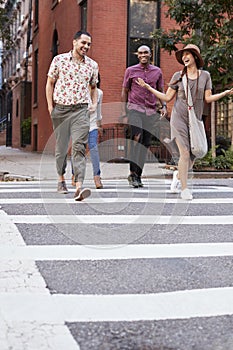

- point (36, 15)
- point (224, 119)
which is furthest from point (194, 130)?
point (36, 15)

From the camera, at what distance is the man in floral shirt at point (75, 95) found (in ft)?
22.4

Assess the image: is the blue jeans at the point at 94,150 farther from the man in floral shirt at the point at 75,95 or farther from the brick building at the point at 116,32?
the brick building at the point at 116,32

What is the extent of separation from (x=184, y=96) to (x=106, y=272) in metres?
4.06

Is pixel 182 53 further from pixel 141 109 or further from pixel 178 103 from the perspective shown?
pixel 141 109

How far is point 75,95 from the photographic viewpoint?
6969 mm

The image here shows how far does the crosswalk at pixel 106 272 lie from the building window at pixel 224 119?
14435 millimetres

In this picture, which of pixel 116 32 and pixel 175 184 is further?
pixel 116 32

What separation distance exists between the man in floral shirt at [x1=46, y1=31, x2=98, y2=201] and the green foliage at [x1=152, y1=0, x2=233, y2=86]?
6493 mm

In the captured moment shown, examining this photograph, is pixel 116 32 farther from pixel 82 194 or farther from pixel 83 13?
pixel 82 194

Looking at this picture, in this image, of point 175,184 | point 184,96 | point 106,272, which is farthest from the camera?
point 175,184

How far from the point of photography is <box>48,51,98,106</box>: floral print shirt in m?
6.94

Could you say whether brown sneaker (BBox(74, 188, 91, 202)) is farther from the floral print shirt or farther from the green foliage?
the green foliage

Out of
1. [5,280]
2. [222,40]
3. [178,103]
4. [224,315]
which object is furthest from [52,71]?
[222,40]

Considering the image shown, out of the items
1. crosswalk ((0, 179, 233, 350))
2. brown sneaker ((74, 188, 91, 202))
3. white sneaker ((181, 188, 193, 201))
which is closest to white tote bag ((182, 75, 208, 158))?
white sneaker ((181, 188, 193, 201))
